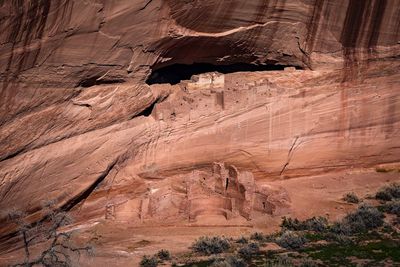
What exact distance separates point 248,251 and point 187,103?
3.50 metres

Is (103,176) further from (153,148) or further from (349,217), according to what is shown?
(349,217)

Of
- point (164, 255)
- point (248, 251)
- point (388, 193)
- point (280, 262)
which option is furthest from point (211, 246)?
point (388, 193)

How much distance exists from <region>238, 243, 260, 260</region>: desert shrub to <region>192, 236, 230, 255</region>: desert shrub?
0.38 m

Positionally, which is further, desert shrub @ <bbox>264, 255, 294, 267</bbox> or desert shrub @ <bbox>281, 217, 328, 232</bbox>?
desert shrub @ <bbox>281, 217, 328, 232</bbox>

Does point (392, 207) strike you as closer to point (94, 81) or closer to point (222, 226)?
point (222, 226)

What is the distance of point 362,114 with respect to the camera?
15578mm

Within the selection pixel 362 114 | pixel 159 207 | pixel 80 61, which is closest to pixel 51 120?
pixel 80 61

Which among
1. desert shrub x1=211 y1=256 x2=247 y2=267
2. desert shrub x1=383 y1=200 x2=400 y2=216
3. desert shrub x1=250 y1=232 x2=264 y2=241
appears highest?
desert shrub x1=383 y1=200 x2=400 y2=216

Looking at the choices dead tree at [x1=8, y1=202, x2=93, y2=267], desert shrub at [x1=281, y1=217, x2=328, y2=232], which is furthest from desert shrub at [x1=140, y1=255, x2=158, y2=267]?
desert shrub at [x1=281, y1=217, x2=328, y2=232]

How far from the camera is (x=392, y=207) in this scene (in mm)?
14266

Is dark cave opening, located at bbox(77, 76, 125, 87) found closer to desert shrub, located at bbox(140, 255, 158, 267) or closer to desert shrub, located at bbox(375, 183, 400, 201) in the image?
desert shrub, located at bbox(140, 255, 158, 267)

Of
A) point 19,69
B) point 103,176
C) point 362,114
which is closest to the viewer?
point 19,69

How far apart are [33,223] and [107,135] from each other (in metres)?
2.11

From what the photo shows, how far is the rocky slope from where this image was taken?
11.4 m
